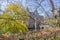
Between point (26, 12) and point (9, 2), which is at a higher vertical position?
point (9, 2)

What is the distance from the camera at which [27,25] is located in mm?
3998

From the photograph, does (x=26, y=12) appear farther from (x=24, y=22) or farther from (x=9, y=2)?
(x=9, y=2)

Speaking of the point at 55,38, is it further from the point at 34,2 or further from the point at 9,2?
the point at 9,2

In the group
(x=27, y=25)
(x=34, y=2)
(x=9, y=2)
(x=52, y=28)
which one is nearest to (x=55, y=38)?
(x=52, y=28)

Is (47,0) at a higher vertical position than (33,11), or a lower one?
Answer: higher

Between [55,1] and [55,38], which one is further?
[55,1]

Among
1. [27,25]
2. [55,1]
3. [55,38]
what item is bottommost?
[55,38]

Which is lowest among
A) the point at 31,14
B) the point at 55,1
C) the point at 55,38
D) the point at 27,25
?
the point at 55,38

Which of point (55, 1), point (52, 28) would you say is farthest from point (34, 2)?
point (52, 28)

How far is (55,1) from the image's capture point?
4.03m

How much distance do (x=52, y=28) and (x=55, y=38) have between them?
38cm

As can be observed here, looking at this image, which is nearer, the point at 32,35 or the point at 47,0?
the point at 32,35

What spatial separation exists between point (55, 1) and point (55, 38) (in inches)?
40.7

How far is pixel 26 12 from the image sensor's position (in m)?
4.04
